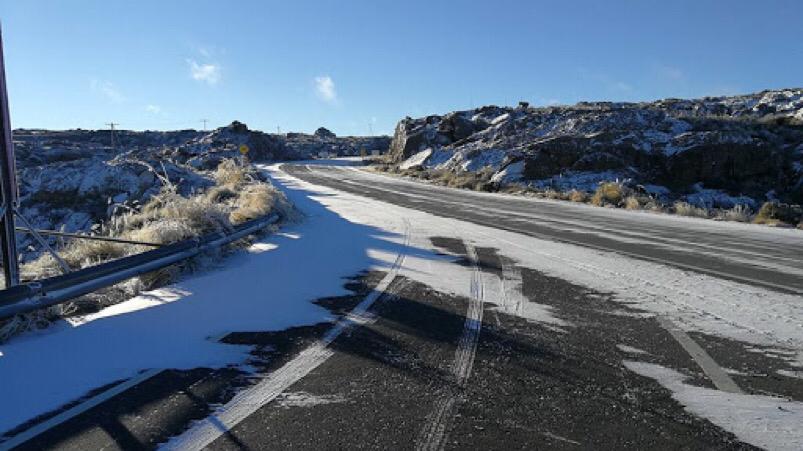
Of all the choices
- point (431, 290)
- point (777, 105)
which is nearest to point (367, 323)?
point (431, 290)

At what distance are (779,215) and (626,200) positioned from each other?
17.8 feet

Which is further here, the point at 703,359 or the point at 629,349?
the point at 629,349

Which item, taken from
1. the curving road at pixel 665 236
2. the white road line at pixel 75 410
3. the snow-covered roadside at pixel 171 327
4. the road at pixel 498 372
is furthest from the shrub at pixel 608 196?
the white road line at pixel 75 410

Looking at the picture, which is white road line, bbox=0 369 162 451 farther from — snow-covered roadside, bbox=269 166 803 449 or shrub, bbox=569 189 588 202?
shrub, bbox=569 189 588 202

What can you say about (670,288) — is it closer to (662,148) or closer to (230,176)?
(230,176)

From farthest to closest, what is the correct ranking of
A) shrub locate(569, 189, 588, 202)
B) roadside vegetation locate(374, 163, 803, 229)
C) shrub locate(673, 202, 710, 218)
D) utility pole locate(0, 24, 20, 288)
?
shrub locate(569, 189, 588, 202), shrub locate(673, 202, 710, 218), roadside vegetation locate(374, 163, 803, 229), utility pole locate(0, 24, 20, 288)

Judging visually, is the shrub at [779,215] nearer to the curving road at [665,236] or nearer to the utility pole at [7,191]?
the curving road at [665,236]

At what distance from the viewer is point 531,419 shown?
3812 millimetres

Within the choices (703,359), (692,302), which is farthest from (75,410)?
(692,302)

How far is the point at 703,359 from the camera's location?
196 inches

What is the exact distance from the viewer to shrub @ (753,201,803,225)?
57.9 feet

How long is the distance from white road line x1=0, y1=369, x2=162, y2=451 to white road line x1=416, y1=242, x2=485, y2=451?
7.09ft

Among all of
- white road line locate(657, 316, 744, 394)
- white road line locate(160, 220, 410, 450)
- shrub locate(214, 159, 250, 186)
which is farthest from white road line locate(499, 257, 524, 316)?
shrub locate(214, 159, 250, 186)

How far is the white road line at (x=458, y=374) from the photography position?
11.7ft
